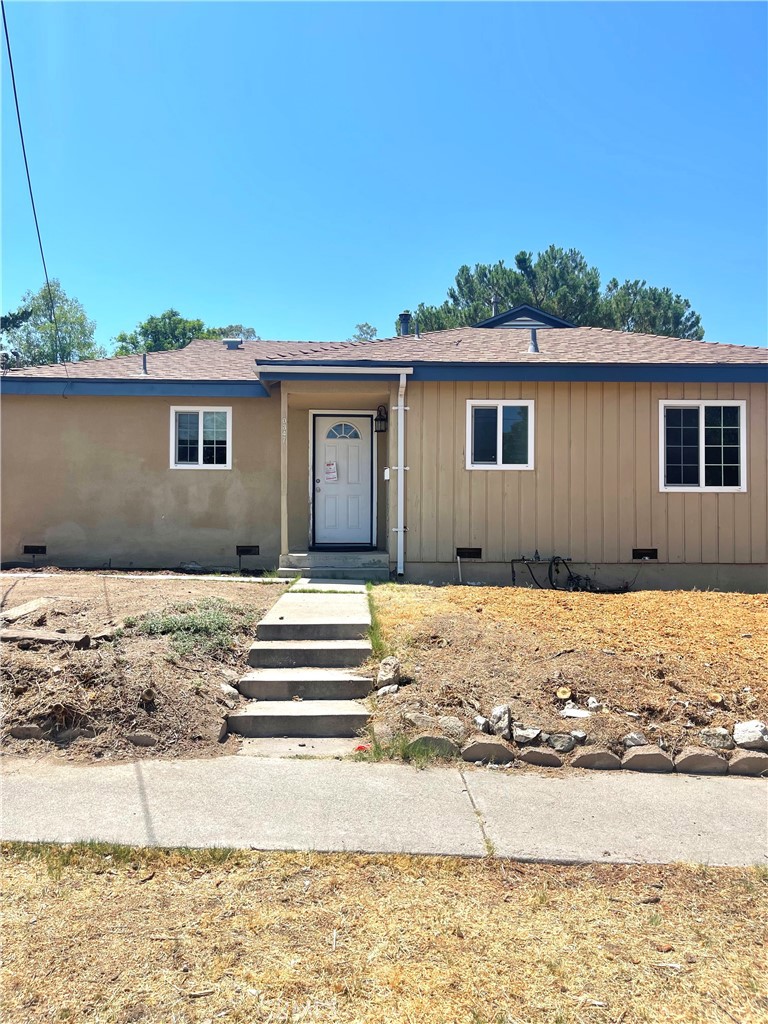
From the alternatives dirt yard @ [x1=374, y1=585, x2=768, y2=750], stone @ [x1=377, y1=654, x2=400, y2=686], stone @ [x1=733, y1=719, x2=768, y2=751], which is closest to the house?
dirt yard @ [x1=374, y1=585, x2=768, y2=750]

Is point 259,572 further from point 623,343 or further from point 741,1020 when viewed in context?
point 741,1020

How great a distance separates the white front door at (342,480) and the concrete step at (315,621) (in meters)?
4.10

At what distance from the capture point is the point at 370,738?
4875 mm

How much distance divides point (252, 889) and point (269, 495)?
850 centimetres

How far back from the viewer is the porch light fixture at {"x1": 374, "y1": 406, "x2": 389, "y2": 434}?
443 inches

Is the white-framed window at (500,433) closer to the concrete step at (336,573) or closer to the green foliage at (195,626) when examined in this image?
the concrete step at (336,573)

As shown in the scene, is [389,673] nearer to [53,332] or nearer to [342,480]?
[342,480]

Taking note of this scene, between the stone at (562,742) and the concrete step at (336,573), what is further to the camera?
the concrete step at (336,573)

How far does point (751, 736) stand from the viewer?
4.68 metres

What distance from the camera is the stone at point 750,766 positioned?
4512mm

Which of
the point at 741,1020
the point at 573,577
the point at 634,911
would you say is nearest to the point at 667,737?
the point at 634,911

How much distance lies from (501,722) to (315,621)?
2248 millimetres

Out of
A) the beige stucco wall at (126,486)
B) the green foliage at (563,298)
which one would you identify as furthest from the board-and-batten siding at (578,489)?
the green foliage at (563,298)

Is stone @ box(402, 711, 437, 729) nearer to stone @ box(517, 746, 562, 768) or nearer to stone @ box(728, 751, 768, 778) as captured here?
stone @ box(517, 746, 562, 768)
